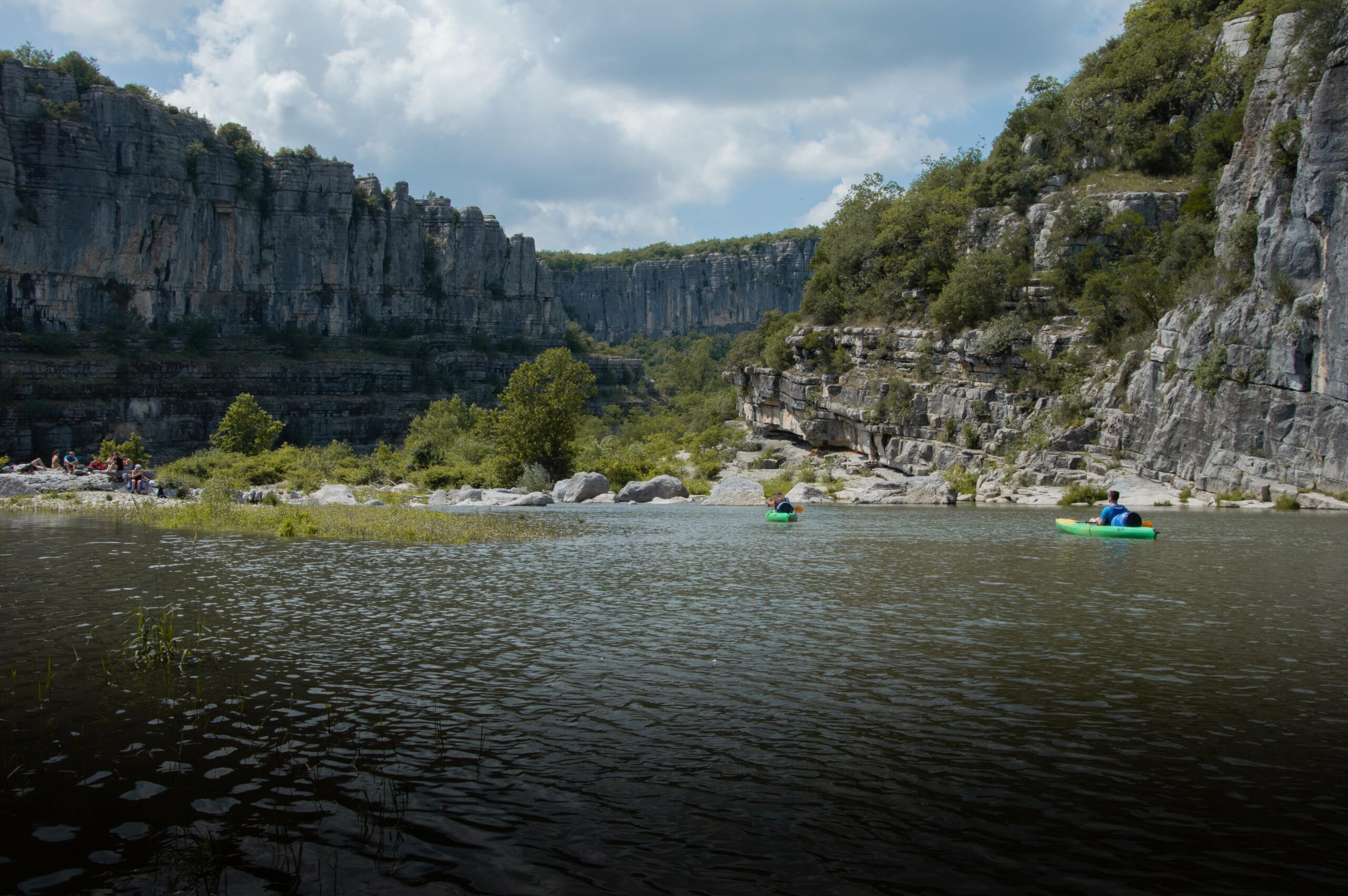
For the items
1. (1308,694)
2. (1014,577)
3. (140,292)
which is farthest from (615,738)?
(140,292)

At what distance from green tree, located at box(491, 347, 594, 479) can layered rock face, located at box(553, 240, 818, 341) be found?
115099 mm

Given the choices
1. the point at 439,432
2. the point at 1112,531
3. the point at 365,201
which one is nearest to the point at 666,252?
the point at 365,201

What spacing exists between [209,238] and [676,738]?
4274 inches

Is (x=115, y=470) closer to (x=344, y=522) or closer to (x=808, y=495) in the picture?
(x=344, y=522)

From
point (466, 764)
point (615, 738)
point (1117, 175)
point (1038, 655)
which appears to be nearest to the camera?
point (466, 764)

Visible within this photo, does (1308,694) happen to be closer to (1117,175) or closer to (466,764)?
(466,764)

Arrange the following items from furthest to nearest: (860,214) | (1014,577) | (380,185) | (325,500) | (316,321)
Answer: (380,185) < (316,321) < (860,214) < (325,500) < (1014,577)

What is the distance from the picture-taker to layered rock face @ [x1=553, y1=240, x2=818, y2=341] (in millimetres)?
170000

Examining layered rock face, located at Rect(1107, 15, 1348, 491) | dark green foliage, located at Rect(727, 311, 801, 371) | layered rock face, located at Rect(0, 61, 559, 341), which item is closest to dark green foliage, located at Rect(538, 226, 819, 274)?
layered rock face, located at Rect(0, 61, 559, 341)

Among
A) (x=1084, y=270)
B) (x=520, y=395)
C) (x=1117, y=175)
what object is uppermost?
(x=1117, y=175)

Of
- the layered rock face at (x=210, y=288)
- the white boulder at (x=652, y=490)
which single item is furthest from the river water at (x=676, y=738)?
the layered rock face at (x=210, y=288)

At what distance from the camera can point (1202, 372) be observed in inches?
1592

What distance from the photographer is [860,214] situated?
7262 centimetres

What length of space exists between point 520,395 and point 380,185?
74798mm
